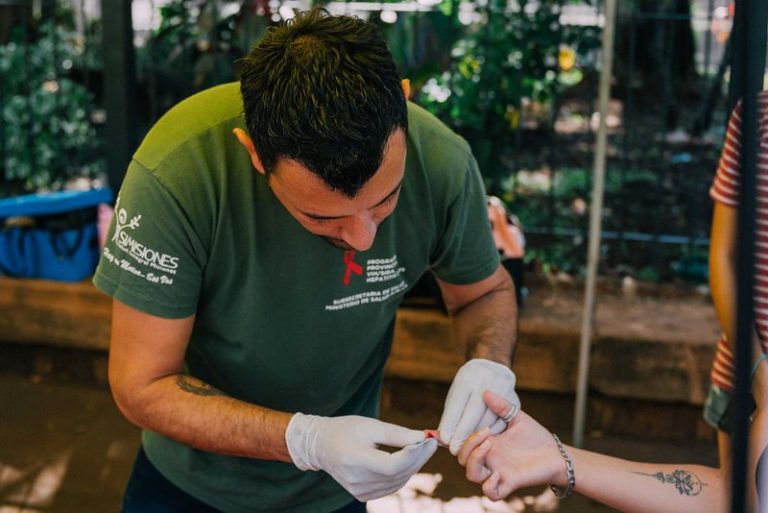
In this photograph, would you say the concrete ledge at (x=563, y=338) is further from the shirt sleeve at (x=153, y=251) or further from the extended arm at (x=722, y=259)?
the shirt sleeve at (x=153, y=251)

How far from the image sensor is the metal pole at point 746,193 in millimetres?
746

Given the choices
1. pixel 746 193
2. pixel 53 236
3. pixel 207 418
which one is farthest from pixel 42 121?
pixel 746 193

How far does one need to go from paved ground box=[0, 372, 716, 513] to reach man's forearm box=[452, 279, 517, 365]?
4.95ft

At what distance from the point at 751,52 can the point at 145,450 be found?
1.73m

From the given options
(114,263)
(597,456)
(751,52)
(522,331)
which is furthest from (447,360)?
(751,52)

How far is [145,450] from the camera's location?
2.20 m

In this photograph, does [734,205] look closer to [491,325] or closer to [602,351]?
[491,325]

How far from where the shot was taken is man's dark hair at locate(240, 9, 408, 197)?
1563mm

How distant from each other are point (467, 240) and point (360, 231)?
437 mm

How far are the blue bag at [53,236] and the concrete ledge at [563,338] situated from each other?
0.07 m

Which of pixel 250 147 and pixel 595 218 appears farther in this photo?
pixel 595 218

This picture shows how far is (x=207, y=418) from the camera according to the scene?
1866 mm

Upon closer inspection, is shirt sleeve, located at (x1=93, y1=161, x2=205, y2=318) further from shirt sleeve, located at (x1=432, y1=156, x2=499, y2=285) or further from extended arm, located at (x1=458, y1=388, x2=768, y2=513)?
extended arm, located at (x1=458, y1=388, x2=768, y2=513)

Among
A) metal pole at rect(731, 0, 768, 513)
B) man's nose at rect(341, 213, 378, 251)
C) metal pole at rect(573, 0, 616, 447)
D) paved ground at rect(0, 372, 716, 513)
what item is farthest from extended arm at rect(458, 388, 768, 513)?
metal pole at rect(573, 0, 616, 447)
